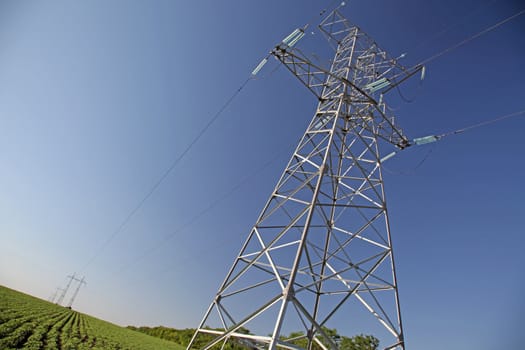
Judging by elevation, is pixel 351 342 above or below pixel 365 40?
below

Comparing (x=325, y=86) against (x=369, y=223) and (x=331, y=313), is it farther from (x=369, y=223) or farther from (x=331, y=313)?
(x=331, y=313)

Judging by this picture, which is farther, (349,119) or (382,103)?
(382,103)

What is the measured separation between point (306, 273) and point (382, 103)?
293 inches

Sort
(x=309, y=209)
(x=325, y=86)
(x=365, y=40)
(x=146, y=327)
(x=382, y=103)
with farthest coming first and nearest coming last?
(x=146, y=327), (x=365, y=40), (x=382, y=103), (x=325, y=86), (x=309, y=209)

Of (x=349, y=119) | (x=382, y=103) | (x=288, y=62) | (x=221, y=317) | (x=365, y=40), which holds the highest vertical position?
(x=365, y=40)

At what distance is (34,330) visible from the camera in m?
12.6

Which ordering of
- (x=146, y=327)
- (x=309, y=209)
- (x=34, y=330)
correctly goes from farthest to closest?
(x=146, y=327) → (x=34, y=330) → (x=309, y=209)

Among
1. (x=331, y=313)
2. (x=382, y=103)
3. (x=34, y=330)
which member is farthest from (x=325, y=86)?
(x=34, y=330)

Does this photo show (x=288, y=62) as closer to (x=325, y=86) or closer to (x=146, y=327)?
(x=325, y=86)

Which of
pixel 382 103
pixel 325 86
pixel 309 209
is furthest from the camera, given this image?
pixel 382 103

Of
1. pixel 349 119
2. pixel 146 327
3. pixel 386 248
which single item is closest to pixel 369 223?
pixel 386 248

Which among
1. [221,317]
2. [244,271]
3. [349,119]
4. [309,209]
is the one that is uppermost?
[349,119]

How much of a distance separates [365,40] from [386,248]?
30.4 feet

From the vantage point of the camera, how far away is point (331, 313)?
538 centimetres
